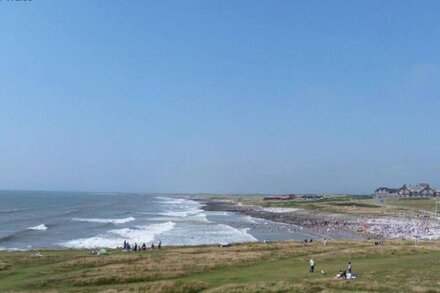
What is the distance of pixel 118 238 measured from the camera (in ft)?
271

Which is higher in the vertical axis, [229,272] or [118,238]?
[229,272]

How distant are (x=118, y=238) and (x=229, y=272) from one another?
4832 centimetres

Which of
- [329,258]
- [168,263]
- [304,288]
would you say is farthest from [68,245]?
[304,288]

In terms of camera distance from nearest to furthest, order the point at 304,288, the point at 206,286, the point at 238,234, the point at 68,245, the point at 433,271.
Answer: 1. the point at 304,288
2. the point at 206,286
3. the point at 433,271
4. the point at 68,245
5. the point at 238,234

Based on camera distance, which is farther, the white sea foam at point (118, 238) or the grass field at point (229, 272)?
the white sea foam at point (118, 238)

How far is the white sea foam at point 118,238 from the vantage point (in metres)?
74.1

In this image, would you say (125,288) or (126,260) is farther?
(126,260)

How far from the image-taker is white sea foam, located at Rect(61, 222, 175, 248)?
243ft

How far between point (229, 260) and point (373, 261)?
12.5 meters

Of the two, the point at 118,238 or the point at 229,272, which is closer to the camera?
the point at 229,272

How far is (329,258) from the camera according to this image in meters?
44.2

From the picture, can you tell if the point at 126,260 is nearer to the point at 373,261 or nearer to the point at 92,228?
the point at 373,261

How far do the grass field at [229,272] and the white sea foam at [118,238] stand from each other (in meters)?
25.0

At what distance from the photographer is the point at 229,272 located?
3800cm
